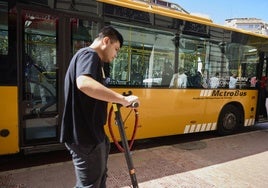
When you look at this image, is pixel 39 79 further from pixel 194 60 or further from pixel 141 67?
pixel 194 60

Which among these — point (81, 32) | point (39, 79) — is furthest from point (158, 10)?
point (39, 79)

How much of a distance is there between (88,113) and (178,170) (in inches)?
119

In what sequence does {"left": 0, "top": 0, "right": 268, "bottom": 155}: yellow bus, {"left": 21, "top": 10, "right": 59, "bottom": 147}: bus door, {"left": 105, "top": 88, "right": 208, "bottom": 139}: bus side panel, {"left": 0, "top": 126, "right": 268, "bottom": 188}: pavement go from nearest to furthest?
{"left": 0, "top": 126, "right": 268, "bottom": 188}: pavement, {"left": 0, "top": 0, "right": 268, "bottom": 155}: yellow bus, {"left": 21, "top": 10, "right": 59, "bottom": 147}: bus door, {"left": 105, "top": 88, "right": 208, "bottom": 139}: bus side panel

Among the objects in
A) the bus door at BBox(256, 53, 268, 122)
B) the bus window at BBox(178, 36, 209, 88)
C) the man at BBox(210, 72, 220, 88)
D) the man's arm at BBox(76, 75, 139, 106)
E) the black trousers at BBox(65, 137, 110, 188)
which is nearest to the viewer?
the man's arm at BBox(76, 75, 139, 106)

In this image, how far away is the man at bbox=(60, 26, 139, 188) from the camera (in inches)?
92.7

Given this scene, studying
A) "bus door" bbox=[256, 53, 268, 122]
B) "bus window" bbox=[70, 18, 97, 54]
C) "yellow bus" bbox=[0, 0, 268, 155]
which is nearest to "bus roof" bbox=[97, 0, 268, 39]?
"yellow bus" bbox=[0, 0, 268, 155]

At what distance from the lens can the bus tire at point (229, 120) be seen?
24.9 feet

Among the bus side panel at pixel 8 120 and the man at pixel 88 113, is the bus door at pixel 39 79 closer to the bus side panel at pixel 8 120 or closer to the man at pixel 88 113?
the bus side panel at pixel 8 120

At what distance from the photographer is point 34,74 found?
476 cm

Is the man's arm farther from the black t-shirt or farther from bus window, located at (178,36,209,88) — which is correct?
bus window, located at (178,36,209,88)

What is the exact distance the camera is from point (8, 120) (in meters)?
4.46

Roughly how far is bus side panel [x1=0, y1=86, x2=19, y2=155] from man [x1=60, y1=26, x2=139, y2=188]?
7.70 ft

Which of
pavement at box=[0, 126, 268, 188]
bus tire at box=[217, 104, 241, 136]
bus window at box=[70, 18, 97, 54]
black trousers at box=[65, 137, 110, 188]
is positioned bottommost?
pavement at box=[0, 126, 268, 188]

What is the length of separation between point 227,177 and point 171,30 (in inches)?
121
